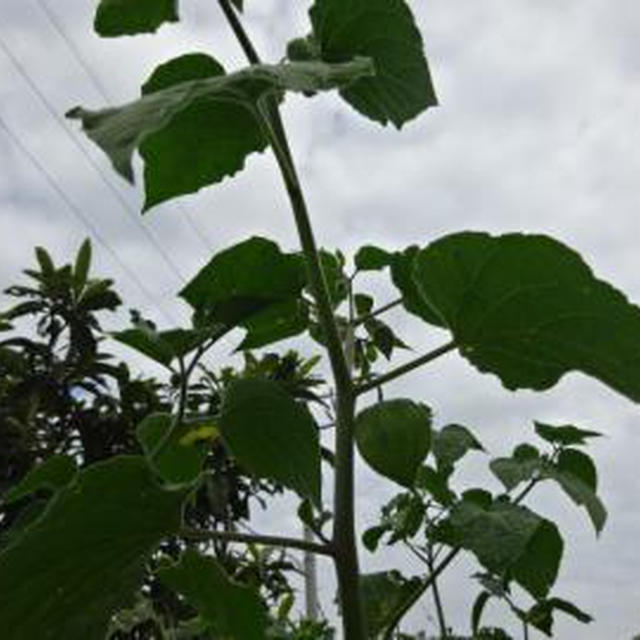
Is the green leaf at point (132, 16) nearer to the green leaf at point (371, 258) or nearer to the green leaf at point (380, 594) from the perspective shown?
the green leaf at point (371, 258)

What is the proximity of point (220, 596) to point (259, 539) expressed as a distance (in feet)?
0.44

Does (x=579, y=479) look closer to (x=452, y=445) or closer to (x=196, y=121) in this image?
(x=452, y=445)

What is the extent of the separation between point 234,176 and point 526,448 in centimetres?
47

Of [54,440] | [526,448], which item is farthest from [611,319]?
[54,440]

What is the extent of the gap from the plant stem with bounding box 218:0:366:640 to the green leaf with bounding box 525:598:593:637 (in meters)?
0.59

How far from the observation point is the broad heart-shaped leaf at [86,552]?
56 centimetres

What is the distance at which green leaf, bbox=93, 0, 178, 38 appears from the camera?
2.40ft

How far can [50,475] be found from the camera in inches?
30.1

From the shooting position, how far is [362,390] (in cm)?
65

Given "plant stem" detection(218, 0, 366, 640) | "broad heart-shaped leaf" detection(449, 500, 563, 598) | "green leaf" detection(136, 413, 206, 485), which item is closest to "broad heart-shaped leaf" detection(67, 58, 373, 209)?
"plant stem" detection(218, 0, 366, 640)

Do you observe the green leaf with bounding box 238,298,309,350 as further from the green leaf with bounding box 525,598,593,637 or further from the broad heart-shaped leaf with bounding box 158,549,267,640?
the green leaf with bounding box 525,598,593,637

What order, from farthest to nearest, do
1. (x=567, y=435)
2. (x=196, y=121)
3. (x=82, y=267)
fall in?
1. (x=82, y=267)
2. (x=567, y=435)
3. (x=196, y=121)

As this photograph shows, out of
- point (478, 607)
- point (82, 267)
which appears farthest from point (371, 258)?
point (82, 267)

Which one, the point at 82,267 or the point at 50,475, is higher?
the point at 82,267
